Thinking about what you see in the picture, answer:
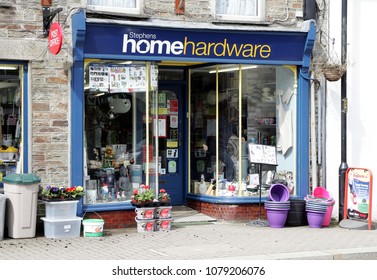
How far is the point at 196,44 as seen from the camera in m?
13.5

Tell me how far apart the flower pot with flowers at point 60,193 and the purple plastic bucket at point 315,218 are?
167 inches

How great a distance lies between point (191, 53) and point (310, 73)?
101 inches

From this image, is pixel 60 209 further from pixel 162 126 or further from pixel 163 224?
pixel 162 126

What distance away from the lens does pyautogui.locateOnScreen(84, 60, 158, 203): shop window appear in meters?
13.1

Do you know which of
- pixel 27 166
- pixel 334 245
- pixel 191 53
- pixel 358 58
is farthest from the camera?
pixel 358 58

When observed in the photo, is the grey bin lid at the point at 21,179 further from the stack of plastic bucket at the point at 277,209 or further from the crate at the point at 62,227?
the stack of plastic bucket at the point at 277,209

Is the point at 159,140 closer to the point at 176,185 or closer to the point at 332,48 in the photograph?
the point at 176,185

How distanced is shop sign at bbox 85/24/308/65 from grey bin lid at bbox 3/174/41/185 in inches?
95.9

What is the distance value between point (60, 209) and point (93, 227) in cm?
63

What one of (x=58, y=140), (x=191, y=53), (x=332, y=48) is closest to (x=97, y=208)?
(x=58, y=140)

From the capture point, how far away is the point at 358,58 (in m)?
14.5

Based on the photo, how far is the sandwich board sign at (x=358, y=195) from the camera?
13273 millimetres

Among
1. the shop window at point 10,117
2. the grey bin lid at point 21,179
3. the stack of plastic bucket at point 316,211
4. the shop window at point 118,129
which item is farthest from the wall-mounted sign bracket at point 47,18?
the stack of plastic bucket at point 316,211

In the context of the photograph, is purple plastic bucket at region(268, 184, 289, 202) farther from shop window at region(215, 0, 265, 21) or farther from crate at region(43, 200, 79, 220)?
crate at region(43, 200, 79, 220)
